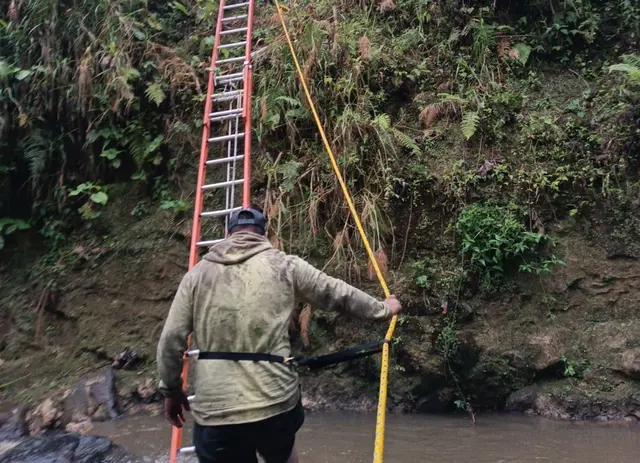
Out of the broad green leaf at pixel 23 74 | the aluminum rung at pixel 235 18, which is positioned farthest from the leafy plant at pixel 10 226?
the aluminum rung at pixel 235 18

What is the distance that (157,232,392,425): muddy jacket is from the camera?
2328 mm

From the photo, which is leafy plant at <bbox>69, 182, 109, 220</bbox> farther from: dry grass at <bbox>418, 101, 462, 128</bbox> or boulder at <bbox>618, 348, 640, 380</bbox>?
boulder at <bbox>618, 348, 640, 380</bbox>

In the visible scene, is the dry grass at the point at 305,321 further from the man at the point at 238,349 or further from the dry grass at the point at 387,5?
the dry grass at the point at 387,5

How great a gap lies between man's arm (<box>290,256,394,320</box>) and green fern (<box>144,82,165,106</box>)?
14.4 ft

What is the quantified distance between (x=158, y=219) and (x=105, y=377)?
1770mm

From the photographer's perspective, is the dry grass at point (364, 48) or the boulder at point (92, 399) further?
the dry grass at point (364, 48)

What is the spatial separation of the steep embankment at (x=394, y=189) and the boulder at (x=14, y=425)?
0.99 feet

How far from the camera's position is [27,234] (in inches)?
262

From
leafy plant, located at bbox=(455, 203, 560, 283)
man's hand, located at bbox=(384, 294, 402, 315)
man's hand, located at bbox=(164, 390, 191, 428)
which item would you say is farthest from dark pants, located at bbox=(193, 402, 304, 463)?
leafy plant, located at bbox=(455, 203, 560, 283)

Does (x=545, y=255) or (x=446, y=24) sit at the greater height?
(x=446, y=24)

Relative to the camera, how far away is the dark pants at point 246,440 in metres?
2.33

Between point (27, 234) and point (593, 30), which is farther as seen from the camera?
point (27, 234)

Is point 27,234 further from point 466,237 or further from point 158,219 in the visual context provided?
point 466,237

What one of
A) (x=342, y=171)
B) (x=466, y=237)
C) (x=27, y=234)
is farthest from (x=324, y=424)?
(x=27, y=234)
